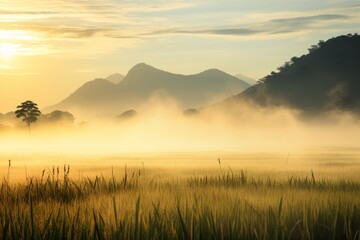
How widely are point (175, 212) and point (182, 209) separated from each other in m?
0.53

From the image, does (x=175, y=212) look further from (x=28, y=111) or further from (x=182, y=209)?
(x=28, y=111)

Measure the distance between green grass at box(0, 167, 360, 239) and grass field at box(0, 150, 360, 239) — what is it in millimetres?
19

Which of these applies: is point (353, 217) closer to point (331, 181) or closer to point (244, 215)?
point (244, 215)

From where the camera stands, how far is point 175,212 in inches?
420

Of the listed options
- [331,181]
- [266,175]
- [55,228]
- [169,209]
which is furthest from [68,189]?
[331,181]

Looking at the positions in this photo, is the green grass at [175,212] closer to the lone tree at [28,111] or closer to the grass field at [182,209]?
the grass field at [182,209]

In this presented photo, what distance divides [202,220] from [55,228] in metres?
2.68

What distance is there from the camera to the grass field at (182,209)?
9.49 meters

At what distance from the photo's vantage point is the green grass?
945 cm

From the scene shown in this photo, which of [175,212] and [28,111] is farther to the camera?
[28,111]

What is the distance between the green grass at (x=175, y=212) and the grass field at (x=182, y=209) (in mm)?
19

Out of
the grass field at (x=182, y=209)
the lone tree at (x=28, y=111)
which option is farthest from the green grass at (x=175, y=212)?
the lone tree at (x=28, y=111)

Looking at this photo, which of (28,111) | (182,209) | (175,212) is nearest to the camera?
(175,212)

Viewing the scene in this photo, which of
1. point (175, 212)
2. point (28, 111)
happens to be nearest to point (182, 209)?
point (175, 212)
